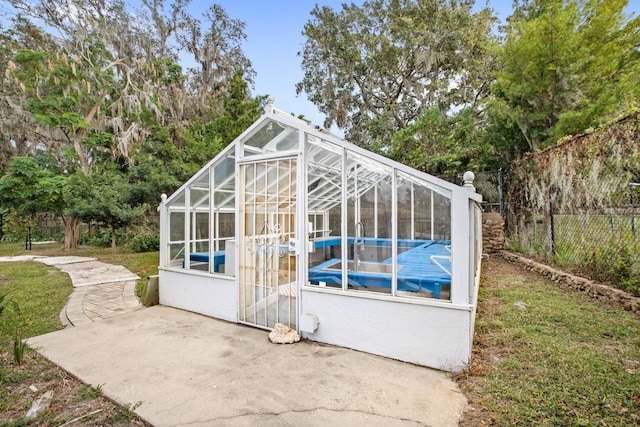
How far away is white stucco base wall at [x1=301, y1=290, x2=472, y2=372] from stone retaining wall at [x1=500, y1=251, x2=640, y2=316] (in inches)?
122

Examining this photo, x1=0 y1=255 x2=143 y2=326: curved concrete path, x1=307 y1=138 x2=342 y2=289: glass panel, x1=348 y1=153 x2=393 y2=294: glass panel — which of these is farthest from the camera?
x1=0 y1=255 x2=143 y2=326: curved concrete path

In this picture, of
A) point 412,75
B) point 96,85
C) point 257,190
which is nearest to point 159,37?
point 96,85

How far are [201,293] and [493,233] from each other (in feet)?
25.9

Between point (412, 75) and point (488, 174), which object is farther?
point (412, 75)

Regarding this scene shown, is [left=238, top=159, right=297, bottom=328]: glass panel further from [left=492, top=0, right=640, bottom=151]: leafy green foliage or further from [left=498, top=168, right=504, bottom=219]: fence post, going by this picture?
[left=498, top=168, right=504, bottom=219]: fence post

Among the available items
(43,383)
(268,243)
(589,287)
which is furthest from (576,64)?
(43,383)

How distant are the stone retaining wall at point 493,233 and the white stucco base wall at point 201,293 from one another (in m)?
7.38

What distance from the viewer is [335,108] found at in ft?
52.9

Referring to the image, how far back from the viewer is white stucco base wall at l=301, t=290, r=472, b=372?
9.89 feet

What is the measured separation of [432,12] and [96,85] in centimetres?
1561

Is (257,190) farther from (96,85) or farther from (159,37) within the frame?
(159,37)

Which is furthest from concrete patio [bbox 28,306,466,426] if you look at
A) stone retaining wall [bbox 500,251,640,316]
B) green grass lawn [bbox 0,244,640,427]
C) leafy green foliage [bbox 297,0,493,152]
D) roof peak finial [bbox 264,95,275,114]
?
leafy green foliage [bbox 297,0,493,152]

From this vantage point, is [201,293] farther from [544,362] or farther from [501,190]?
[501,190]

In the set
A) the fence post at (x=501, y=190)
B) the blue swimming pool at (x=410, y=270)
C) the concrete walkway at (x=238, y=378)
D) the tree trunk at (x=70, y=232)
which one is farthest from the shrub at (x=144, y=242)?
the fence post at (x=501, y=190)
